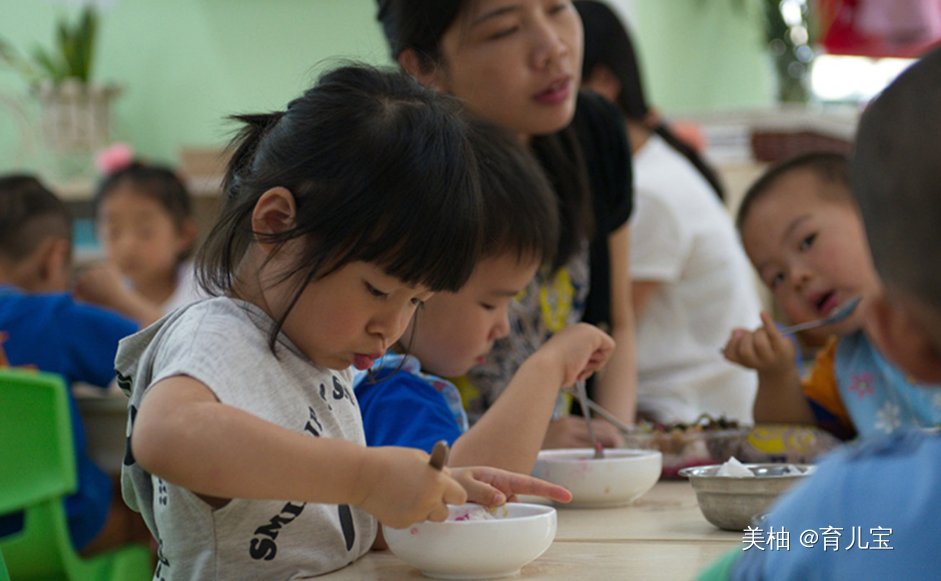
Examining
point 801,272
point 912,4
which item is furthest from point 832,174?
point 912,4

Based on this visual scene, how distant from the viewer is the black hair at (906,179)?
564 millimetres

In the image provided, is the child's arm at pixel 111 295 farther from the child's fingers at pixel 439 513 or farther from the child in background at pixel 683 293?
the child's fingers at pixel 439 513

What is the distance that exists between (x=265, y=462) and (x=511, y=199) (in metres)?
0.59

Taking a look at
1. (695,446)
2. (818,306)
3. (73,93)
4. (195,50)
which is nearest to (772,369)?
(818,306)

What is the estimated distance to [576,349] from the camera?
1215 mm

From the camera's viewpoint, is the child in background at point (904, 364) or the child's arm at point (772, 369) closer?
the child in background at point (904, 364)

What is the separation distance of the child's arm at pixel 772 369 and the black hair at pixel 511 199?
0.33 metres

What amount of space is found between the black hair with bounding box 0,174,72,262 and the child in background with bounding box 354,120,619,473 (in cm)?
177

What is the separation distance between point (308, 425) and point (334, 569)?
12 cm

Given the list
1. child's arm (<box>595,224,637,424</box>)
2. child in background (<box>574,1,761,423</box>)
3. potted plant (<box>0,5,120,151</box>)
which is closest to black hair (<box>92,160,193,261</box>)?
potted plant (<box>0,5,120,151</box>)

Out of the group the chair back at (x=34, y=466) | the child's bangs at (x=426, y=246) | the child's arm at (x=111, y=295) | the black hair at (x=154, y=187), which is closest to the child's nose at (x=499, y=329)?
the child's bangs at (x=426, y=246)

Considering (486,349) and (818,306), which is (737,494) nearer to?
(486,349)

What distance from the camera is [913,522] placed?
563 mm

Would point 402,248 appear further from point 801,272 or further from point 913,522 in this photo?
point 801,272
